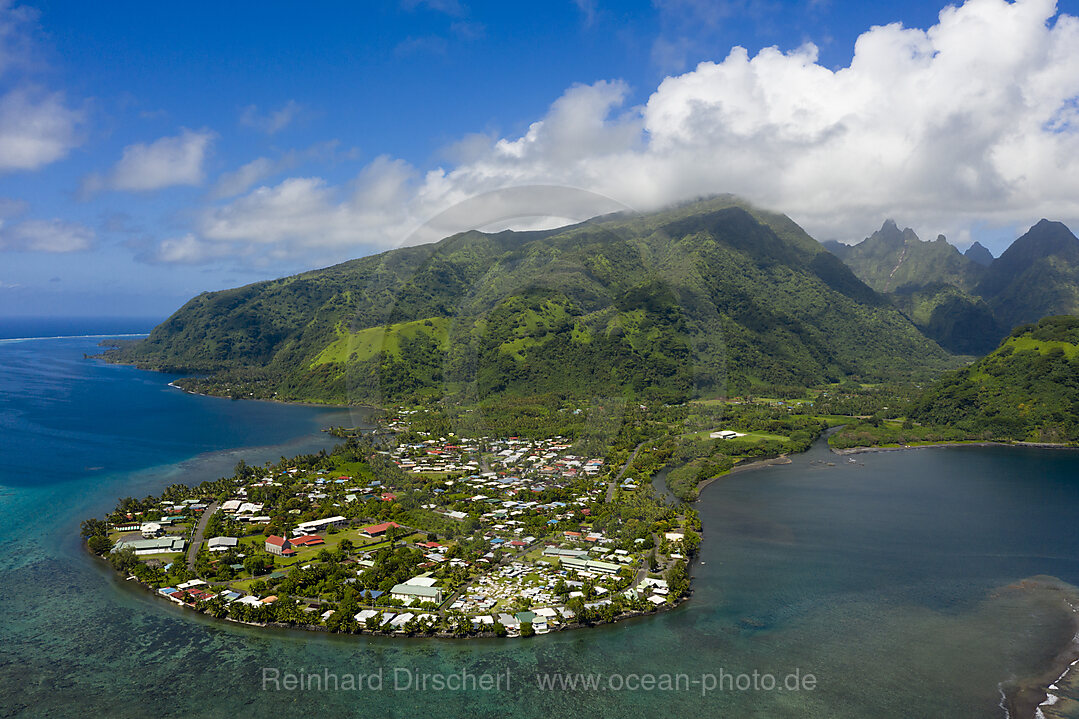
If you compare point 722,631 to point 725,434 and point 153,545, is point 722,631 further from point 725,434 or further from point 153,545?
point 725,434

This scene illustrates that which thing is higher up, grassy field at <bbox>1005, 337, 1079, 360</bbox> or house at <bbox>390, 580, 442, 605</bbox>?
grassy field at <bbox>1005, 337, 1079, 360</bbox>

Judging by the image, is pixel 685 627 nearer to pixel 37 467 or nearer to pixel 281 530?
pixel 281 530

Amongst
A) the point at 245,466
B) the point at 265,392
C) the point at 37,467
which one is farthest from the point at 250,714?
the point at 265,392

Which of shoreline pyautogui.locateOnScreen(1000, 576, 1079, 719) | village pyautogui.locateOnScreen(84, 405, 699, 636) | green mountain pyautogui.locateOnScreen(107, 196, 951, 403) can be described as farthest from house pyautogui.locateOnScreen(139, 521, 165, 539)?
shoreline pyautogui.locateOnScreen(1000, 576, 1079, 719)

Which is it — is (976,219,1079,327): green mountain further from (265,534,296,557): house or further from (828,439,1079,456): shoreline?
(265,534,296,557): house

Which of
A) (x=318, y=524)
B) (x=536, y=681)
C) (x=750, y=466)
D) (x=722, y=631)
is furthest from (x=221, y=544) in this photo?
(x=750, y=466)
